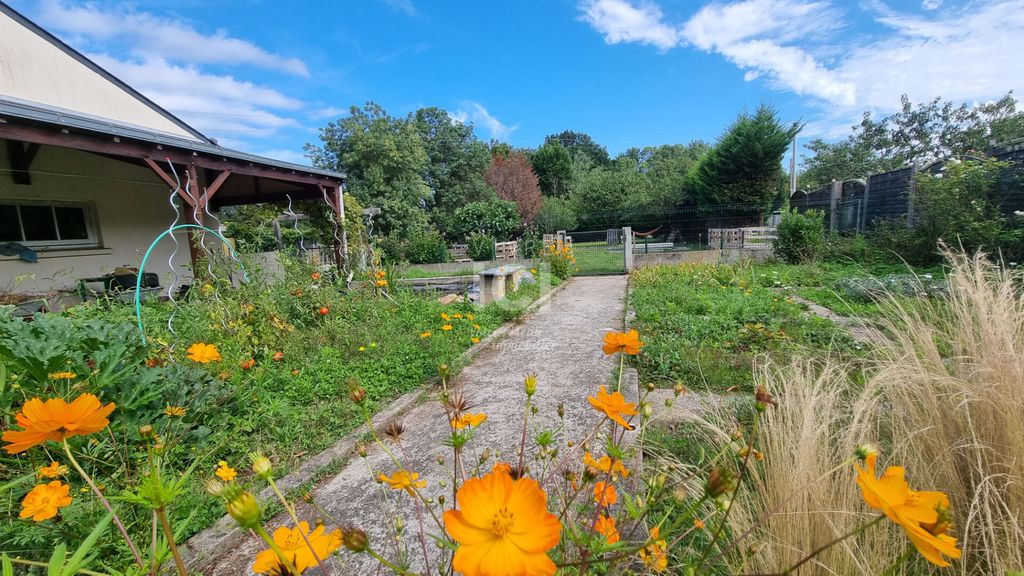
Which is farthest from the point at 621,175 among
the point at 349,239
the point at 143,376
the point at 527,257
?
the point at 143,376

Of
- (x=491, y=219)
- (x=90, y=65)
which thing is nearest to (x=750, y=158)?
(x=491, y=219)

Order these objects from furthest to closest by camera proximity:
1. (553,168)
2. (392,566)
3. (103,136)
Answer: (553,168), (103,136), (392,566)

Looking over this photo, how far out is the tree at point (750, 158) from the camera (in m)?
14.2

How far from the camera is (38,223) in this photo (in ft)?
18.3

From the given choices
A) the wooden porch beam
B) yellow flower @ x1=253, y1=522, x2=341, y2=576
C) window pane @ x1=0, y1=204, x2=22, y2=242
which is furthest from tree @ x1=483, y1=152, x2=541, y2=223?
yellow flower @ x1=253, y1=522, x2=341, y2=576

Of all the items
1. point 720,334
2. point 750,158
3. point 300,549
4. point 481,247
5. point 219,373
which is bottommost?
point 720,334

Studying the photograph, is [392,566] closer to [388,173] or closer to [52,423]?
[52,423]

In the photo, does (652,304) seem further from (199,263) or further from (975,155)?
(975,155)

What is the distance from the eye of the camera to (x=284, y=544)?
62 centimetres

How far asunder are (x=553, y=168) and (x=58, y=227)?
32315 mm

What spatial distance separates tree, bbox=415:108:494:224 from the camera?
27.2 metres

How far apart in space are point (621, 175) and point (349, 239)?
1957 centimetres

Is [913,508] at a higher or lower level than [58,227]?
lower

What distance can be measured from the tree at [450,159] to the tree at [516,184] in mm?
1130
